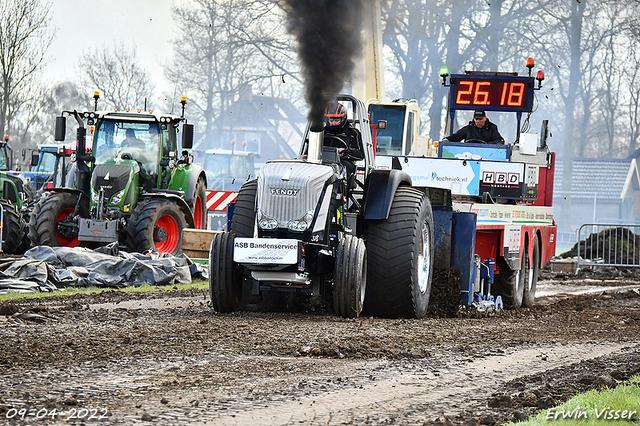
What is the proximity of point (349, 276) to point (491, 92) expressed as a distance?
7555mm

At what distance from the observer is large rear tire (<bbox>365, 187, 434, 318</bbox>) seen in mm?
9164

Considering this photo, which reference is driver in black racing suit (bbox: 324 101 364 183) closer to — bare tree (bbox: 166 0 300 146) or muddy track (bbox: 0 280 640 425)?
muddy track (bbox: 0 280 640 425)

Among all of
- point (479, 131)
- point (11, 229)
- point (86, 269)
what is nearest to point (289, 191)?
point (86, 269)

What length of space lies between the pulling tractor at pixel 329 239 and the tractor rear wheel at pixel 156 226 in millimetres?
6115

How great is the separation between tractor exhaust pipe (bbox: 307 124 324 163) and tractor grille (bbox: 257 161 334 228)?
0.39m

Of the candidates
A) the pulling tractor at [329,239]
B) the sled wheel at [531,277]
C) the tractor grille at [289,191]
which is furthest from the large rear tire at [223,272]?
the sled wheel at [531,277]

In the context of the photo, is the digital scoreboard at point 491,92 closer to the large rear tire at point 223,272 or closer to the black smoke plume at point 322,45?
the black smoke plume at point 322,45

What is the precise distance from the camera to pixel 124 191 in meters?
15.8

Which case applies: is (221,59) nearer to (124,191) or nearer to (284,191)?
(124,191)

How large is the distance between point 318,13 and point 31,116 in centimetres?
3773

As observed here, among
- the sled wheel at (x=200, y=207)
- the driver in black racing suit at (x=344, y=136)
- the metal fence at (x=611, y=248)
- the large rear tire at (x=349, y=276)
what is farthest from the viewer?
the metal fence at (x=611, y=248)

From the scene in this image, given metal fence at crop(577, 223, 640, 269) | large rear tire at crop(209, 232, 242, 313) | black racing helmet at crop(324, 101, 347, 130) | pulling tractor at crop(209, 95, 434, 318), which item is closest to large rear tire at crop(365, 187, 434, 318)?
pulling tractor at crop(209, 95, 434, 318)

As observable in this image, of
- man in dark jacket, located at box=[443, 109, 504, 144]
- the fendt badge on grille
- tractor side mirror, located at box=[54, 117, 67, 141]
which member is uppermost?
man in dark jacket, located at box=[443, 109, 504, 144]

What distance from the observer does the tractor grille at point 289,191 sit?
8578 millimetres
